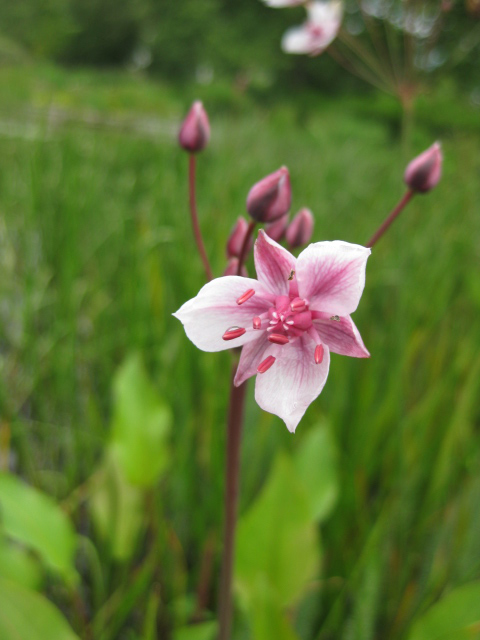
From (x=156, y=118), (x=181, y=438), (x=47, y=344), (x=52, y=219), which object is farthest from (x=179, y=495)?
(x=156, y=118)

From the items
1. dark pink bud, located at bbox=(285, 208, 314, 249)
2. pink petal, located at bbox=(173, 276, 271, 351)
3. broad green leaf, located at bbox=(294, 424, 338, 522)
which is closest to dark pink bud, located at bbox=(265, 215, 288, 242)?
dark pink bud, located at bbox=(285, 208, 314, 249)

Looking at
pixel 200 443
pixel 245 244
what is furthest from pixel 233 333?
pixel 200 443

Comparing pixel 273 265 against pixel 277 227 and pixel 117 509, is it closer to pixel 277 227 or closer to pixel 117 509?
pixel 277 227

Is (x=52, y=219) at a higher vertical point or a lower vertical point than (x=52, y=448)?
higher

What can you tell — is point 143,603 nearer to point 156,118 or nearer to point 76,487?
point 76,487

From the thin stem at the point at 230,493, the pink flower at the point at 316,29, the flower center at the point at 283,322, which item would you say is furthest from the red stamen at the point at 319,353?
the pink flower at the point at 316,29

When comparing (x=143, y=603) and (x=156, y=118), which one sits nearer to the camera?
(x=143, y=603)

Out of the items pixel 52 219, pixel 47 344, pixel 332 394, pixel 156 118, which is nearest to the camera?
pixel 332 394

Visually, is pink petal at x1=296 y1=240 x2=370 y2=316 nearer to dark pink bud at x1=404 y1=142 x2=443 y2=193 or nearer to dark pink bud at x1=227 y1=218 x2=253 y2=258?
dark pink bud at x1=227 y1=218 x2=253 y2=258
